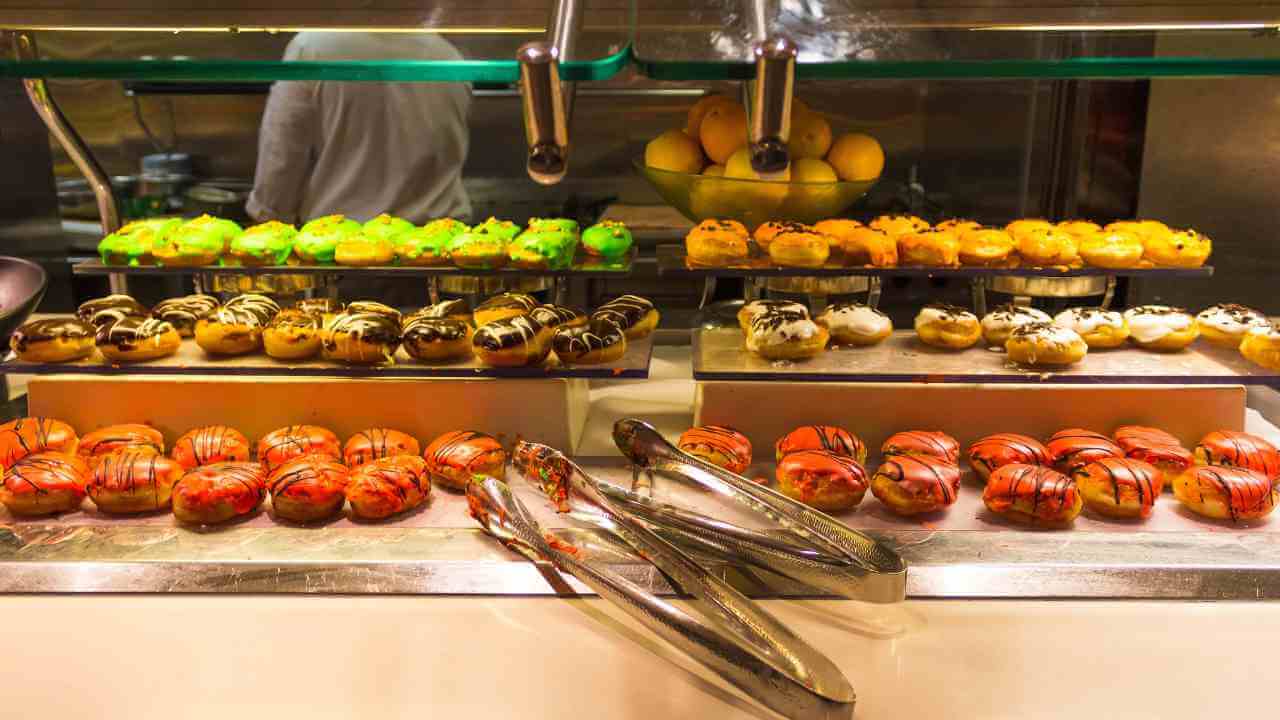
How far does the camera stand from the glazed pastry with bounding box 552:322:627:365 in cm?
145

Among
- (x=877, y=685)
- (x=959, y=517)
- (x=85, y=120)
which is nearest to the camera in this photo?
(x=877, y=685)

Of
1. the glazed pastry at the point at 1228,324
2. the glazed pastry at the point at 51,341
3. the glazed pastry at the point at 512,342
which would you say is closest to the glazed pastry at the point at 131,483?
the glazed pastry at the point at 51,341

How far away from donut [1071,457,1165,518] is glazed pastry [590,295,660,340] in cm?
68

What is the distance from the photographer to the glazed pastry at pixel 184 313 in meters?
1.59

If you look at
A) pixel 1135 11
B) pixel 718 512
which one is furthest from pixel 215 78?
pixel 1135 11

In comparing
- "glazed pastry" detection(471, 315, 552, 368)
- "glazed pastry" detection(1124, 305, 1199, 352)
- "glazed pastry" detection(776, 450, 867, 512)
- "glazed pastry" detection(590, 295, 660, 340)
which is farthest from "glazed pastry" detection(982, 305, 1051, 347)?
"glazed pastry" detection(471, 315, 552, 368)

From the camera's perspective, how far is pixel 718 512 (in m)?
1.36

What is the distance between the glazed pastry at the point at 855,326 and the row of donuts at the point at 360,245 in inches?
13.9

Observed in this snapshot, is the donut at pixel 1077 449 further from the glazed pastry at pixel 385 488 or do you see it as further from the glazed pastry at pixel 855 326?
the glazed pastry at pixel 385 488

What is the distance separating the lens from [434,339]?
58.4 inches

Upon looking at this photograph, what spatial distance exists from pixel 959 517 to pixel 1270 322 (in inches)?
25.2

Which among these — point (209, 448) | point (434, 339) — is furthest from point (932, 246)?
point (209, 448)

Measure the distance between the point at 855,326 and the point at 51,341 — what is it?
1.23 m

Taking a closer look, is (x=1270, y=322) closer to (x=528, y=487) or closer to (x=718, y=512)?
(x=718, y=512)
